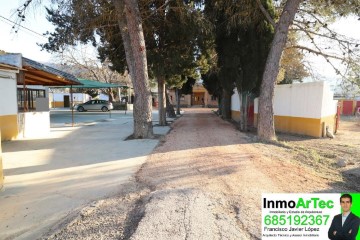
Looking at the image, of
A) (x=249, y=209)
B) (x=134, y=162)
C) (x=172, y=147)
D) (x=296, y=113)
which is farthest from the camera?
(x=296, y=113)

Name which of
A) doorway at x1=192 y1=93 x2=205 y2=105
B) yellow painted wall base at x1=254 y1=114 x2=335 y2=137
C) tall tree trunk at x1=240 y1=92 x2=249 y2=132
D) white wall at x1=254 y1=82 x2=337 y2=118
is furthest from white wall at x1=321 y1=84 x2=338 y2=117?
doorway at x1=192 y1=93 x2=205 y2=105

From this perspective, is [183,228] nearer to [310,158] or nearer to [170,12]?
[310,158]

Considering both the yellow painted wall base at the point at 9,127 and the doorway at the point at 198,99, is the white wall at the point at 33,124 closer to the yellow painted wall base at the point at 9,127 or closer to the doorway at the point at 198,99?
the yellow painted wall base at the point at 9,127

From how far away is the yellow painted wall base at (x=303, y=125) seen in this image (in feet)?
45.2

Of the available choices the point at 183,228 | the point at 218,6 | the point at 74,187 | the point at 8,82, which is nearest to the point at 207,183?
the point at 183,228

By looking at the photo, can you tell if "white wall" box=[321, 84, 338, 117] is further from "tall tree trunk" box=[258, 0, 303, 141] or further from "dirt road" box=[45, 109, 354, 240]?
"dirt road" box=[45, 109, 354, 240]

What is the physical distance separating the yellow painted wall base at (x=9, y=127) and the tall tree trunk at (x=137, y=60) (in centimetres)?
460

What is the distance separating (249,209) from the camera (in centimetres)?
442

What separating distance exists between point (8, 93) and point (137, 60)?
4.90m

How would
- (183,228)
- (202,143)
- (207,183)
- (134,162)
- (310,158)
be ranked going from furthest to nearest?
1. (202,143)
2. (310,158)
3. (134,162)
4. (207,183)
5. (183,228)

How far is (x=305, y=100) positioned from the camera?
14.2 meters

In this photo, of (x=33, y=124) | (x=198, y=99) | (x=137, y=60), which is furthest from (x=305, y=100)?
(x=198, y=99)

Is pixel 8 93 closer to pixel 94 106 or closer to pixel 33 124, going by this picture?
pixel 33 124

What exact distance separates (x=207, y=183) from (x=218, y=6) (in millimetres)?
10412
